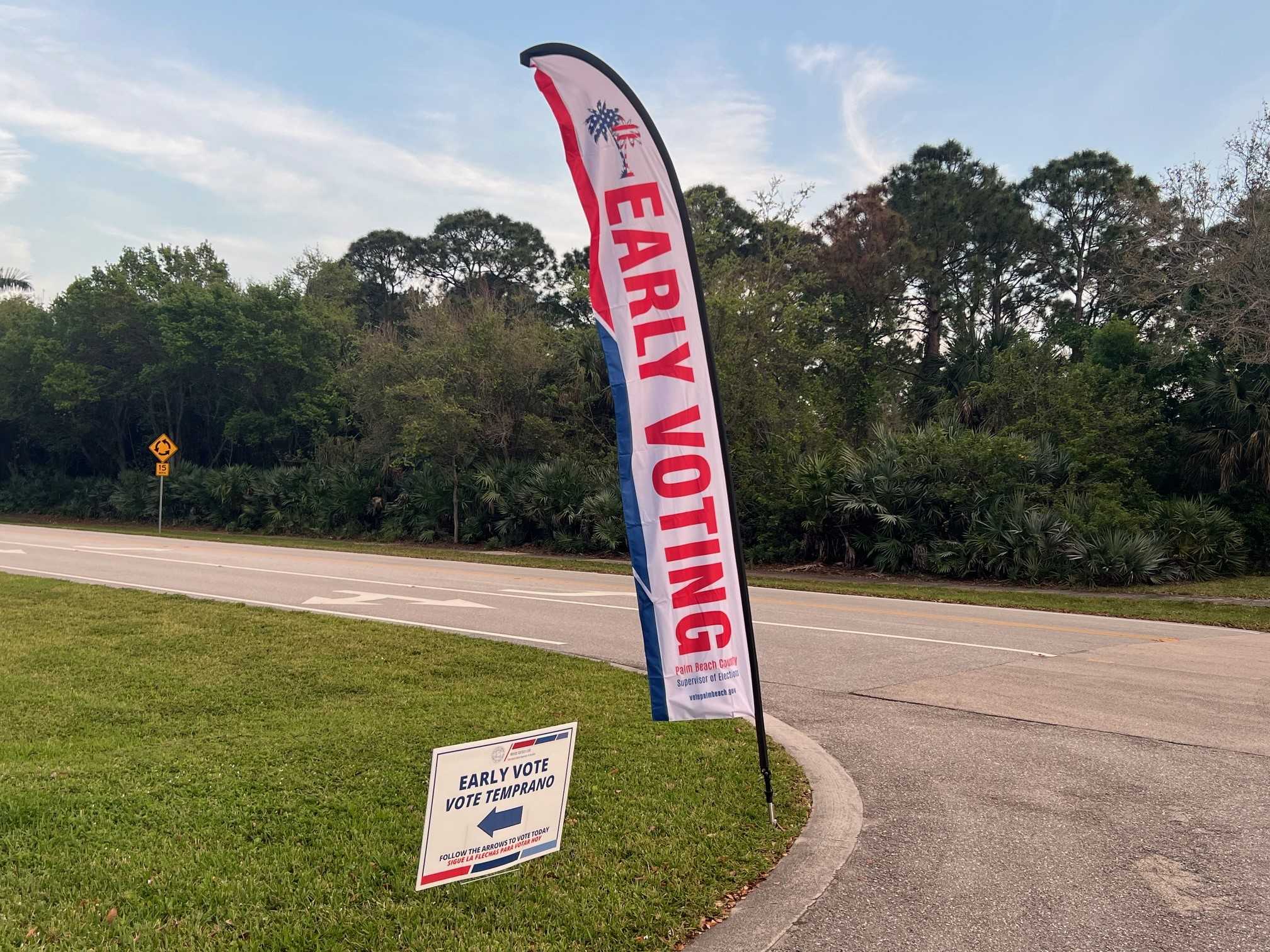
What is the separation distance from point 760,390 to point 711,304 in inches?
99.8

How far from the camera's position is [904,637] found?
11.5 metres

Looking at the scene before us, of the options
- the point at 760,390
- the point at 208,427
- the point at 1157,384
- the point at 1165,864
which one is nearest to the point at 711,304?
the point at 760,390

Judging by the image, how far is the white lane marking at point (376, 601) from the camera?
13836 millimetres

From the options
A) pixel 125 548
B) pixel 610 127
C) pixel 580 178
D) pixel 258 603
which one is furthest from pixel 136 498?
pixel 610 127

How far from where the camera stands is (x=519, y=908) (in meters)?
4.07

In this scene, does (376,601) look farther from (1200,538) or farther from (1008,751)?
(1200,538)

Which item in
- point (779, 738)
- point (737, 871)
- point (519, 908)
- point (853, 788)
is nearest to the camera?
point (519, 908)

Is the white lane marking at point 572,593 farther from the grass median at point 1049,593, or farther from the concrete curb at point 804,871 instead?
the concrete curb at point 804,871

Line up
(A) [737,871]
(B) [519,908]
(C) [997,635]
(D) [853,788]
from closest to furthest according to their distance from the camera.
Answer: (B) [519,908] < (A) [737,871] < (D) [853,788] < (C) [997,635]

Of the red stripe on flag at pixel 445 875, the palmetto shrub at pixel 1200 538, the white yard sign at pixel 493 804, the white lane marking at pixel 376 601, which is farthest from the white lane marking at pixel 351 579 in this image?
the palmetto shrub at pixel 1200 538

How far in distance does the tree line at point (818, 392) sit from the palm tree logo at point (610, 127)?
1488 centimetres

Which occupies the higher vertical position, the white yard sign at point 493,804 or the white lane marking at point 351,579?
the white lane marking at point 351,579

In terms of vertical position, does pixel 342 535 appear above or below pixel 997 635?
above

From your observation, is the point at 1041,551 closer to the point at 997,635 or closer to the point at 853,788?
the point at 997,635
